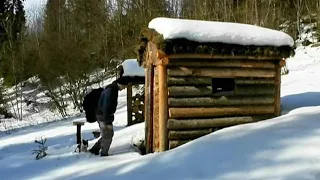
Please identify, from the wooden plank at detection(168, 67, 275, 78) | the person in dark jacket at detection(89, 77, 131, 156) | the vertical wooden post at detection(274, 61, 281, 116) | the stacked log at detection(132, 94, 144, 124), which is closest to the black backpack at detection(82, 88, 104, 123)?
the person in dark jacket at detection(89, 77, 131, 156)

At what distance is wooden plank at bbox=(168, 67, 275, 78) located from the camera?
28.9 feet

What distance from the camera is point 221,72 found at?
9.21m

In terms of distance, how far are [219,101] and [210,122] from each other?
1.69ft

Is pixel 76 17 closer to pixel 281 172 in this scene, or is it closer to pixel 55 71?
pixel 55 71

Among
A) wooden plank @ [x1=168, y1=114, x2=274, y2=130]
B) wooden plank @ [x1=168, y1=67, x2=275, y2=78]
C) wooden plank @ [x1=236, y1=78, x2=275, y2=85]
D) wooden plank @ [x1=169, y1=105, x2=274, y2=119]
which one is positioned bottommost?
wooden plank @ [x1=168, y1=114, x2=274, y2=130]

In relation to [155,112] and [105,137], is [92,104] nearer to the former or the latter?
[105,137]

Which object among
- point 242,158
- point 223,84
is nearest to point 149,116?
point 223,84

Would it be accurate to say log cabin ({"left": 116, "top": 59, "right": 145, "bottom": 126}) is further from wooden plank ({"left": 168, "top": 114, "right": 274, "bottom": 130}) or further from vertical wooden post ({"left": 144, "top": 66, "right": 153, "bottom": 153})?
wooden plank ({"left": 168, "top": 114, "right": 274, "bottom": 130})

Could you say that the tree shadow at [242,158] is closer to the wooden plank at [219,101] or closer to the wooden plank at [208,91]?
the wooden plank at [219,101]

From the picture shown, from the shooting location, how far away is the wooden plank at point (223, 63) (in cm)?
884

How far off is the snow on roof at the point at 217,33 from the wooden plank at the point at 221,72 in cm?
64

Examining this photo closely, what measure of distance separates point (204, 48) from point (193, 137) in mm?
1952

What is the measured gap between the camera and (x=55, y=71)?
27.0m

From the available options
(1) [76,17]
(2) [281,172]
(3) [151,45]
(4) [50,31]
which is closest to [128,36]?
(1) [76,17]
